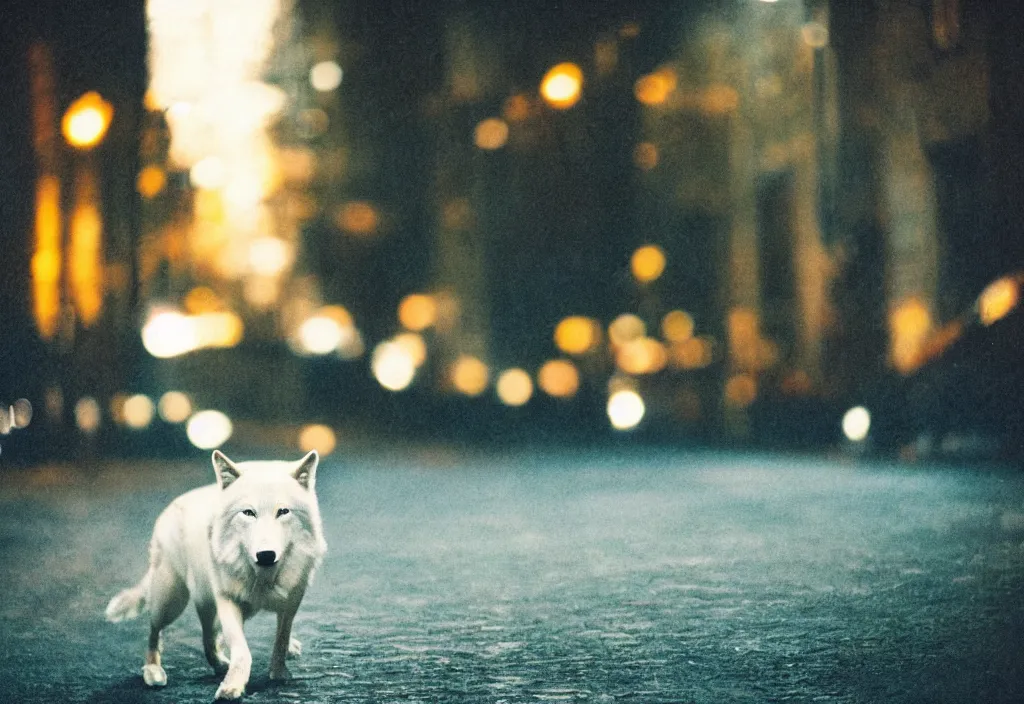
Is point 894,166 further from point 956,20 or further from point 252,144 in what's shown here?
point 252,144

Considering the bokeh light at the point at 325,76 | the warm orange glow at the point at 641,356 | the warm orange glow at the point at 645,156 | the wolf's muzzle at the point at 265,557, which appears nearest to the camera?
the wolf's muzzle at the point at 265,557

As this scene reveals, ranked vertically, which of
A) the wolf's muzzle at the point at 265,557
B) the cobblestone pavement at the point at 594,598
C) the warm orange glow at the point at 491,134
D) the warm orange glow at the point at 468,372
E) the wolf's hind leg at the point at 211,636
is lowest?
the cobblestone pavement at the point at 594,598

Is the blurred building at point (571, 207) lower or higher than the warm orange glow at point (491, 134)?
lower

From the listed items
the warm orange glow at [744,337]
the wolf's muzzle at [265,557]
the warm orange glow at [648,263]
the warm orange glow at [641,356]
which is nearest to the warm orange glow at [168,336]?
the warm orange glow at [641,356]

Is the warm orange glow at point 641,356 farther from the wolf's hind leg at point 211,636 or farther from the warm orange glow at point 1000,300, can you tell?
the wolf's hind leg at point 211,636

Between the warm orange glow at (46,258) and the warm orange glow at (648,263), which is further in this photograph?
the warm orange glow at (648,263)

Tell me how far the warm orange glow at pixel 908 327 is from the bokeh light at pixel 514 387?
8282 mm

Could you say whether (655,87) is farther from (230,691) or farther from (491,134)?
(230,691)

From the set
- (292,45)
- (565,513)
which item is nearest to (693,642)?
(565,513)

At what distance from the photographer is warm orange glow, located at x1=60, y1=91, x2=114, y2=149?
2219cm

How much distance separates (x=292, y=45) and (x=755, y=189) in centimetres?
3057

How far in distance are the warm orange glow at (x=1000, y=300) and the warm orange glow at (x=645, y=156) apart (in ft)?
63.1

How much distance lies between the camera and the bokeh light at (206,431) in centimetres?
2405

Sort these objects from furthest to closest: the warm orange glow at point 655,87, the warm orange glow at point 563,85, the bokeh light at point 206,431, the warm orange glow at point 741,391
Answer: the warm orange glow at point 563,85 → the warm orange glow at point 655,87 → the warm orange glow at point 741,391 → the bokeh light at point 206,431
